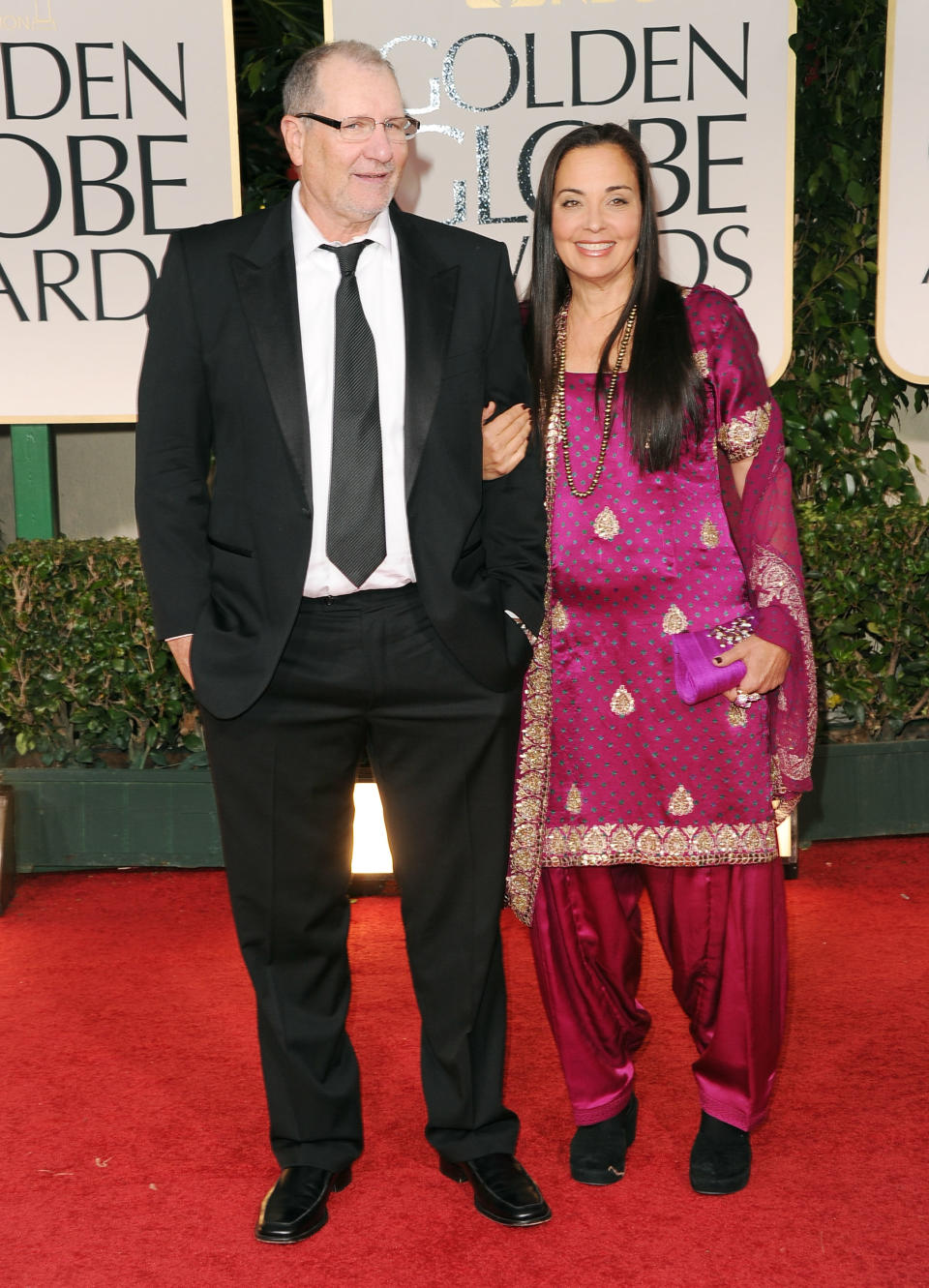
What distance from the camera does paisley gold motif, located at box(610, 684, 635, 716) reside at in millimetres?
2291

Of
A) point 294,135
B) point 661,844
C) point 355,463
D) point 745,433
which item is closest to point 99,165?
point 294,135

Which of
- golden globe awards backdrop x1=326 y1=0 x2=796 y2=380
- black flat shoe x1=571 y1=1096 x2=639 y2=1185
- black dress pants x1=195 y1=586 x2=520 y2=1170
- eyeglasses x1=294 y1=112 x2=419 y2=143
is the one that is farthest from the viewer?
golden globe awards backdrop x1=326 y1=0 x2=796 y2=380

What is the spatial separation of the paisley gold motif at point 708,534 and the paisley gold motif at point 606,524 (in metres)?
0.15

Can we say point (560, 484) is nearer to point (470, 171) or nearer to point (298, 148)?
point (298, 148)

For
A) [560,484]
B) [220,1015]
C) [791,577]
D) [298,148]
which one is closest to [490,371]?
[560,484]

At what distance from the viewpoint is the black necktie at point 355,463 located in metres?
2.07

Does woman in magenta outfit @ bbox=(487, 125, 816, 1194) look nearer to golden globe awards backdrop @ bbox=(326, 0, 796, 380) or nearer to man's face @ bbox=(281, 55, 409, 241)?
man's face @ bbox=(281, 55, 409, 241)

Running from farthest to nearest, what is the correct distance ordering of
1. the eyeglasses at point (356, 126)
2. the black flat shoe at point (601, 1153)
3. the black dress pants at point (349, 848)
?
the black flat shoe at point (601, 1153), the black dress pants at point (349, 848), the eyeglasses at point (356, 126)

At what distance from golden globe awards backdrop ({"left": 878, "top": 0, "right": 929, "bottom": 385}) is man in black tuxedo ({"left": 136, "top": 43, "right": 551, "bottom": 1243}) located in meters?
2.15

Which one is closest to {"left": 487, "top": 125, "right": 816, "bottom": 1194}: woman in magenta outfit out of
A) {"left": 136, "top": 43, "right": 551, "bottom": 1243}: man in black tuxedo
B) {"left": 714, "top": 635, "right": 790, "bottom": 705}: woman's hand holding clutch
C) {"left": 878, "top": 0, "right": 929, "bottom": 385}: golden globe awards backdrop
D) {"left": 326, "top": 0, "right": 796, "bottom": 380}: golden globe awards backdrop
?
{"left": 714, "top": 635, "right": 790, "bottom": 705}: woman's hand holding clutch

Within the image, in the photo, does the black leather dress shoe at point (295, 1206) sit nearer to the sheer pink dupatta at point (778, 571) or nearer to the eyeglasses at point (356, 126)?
the sheer pink dupatta at point (778, 571)

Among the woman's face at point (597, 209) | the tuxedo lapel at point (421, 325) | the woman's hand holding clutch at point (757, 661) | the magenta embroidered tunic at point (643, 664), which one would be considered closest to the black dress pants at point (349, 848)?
the magenta embroidered tunic at point (643, 664)

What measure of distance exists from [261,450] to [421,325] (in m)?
0.31

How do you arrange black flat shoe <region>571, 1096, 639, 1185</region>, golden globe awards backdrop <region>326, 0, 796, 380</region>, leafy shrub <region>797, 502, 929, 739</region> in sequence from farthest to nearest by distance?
1. leafy shrub <region>797, 502, 929, 739</region>
2. golden globe awards backdrop <region>326, 0, 796, 380</region>
3. black flat shoe <region>571, 1096, 639, 1185</region>
